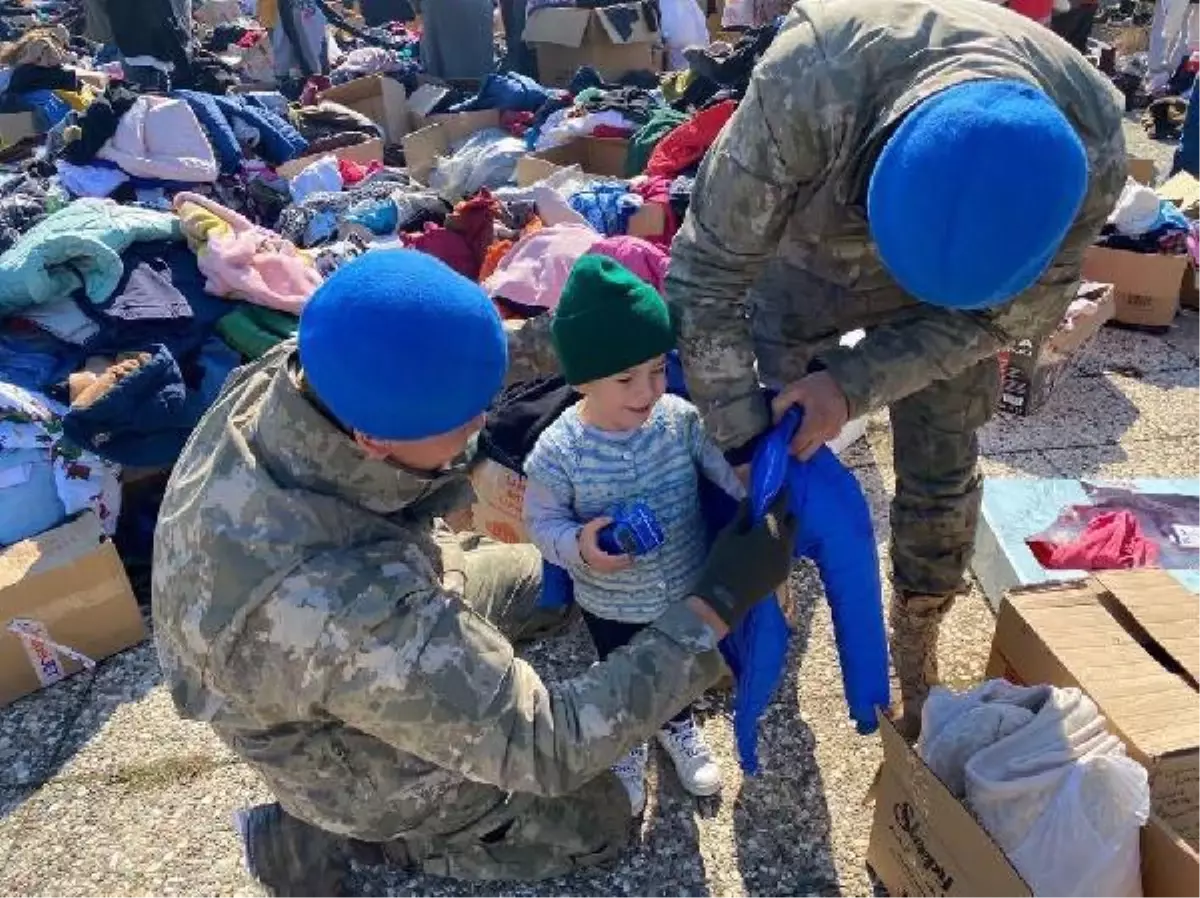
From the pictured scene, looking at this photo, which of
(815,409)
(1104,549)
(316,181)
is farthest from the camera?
(316,181)

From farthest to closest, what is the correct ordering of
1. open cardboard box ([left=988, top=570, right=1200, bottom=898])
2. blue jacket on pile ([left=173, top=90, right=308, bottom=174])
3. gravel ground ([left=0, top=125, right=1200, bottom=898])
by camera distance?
blue jacket on pile ([left=173, top=90, right=308, bottom=174]) → gravel ground ([left=0, top=125, right=1200, bottom=898]) → open cardboard box ([left=988, top=570, right=1200, bottom=898])

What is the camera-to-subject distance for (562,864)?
238 cm

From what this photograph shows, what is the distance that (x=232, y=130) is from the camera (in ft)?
18.1

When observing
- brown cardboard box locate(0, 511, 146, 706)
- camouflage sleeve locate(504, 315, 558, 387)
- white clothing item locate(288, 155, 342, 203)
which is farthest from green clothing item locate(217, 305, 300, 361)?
white clothing item locate(288, 155, 342, 203)

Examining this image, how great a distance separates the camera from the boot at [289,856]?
7.48 feet

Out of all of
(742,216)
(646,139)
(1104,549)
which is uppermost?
(742,216)

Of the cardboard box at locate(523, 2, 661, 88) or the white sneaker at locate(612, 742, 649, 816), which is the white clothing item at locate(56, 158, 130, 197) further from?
the cardboard box at locate(523, 2, 661, 88)

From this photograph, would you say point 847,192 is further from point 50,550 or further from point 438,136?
point 438,136

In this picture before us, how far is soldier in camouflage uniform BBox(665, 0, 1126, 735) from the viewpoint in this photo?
1.88 m

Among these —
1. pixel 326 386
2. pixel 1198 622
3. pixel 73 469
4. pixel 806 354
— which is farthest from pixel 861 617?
pixel 73 469

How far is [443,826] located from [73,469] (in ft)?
6.68

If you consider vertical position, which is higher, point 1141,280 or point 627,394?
point 627,394

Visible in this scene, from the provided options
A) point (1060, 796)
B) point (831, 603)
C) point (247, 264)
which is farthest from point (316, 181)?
point (1060, 796)

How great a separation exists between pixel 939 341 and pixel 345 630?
→ 54.1 inches
